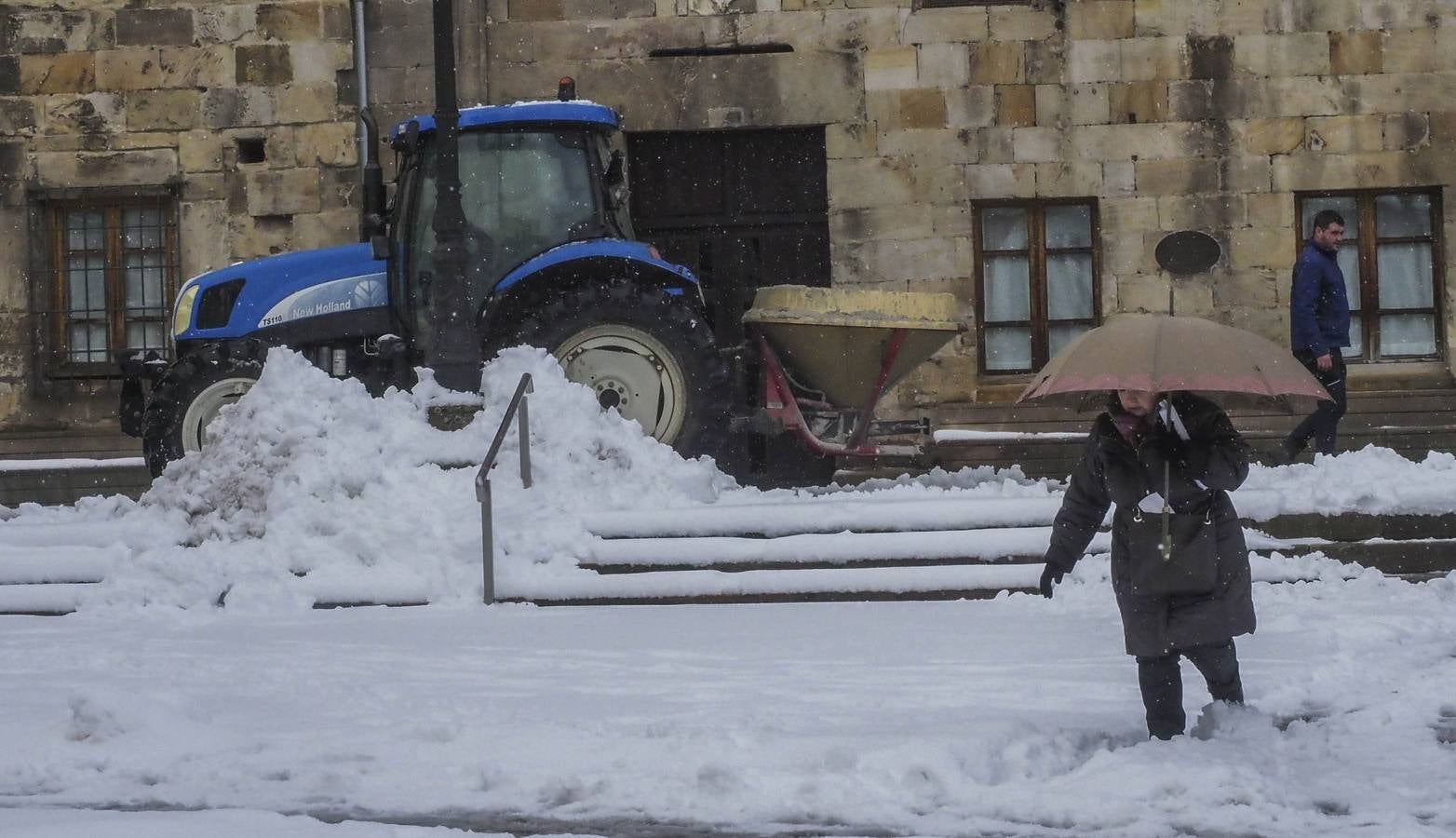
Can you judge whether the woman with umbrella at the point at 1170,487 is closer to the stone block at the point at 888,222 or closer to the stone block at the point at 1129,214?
the stone block at the point at 888,222

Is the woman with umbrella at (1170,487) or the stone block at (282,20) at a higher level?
the stone block at (282,20)

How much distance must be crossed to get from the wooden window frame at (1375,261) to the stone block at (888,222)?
10.3 feet

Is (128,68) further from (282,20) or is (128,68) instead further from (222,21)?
(282,20)

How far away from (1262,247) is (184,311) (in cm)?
879

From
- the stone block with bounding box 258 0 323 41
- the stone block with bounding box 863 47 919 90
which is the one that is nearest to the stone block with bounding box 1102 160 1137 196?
the stone block with bounding box 863 47 919 90

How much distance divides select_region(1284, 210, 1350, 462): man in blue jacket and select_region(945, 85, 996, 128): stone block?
4533 mm

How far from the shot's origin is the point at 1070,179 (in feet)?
51.2

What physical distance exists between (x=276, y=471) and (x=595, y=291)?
216 cm

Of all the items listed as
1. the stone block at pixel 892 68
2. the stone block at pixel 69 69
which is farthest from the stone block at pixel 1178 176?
the stone block at pixel 69 69

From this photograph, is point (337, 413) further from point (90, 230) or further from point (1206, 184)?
point (1206, 184)

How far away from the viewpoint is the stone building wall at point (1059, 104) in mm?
15445

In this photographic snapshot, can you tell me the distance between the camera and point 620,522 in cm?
1033

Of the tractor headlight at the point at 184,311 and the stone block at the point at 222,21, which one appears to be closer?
the tractor headlight at the point at 184,311

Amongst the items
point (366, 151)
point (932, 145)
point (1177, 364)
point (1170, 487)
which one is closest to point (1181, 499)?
point (1170, 487)
